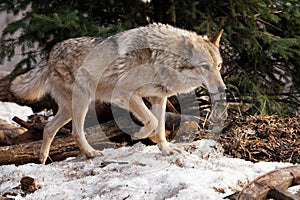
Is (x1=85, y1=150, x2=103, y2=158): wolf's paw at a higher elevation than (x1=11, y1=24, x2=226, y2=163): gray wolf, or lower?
lower

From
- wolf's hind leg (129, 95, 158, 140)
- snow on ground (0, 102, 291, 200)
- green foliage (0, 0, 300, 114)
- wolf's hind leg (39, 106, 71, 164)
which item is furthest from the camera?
green foliage (0, 0, 300, 114)

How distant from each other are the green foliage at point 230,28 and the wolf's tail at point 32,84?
3.36ft

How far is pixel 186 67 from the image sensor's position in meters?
4.13

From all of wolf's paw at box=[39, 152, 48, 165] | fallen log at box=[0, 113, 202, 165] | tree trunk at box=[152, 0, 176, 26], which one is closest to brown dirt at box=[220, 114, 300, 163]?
fallen log at box=[0, 113, 202, 165]

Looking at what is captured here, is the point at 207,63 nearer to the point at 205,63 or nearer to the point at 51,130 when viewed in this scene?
the point at 205,63

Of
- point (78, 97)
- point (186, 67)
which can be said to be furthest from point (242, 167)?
point (78, 97)

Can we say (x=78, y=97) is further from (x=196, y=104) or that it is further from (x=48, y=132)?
(x=196, y=104)

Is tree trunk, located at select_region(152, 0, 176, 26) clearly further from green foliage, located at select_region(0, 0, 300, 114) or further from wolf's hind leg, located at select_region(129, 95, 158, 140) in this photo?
wolf's hind leg, located at select_region(129, 95, 158, 140)

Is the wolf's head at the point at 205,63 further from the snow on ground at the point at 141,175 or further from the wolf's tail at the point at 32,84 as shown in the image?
the wolf's tail at the point at 32,84

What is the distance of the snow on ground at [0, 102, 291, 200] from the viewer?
124 inches

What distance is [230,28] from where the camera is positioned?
613cm

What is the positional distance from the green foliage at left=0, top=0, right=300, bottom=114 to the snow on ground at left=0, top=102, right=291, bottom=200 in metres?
1.92

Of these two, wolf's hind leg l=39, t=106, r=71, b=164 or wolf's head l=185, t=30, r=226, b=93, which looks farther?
→ wolf's hind leg l=39, t=106, r=71, b=164

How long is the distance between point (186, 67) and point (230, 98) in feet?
7.42
